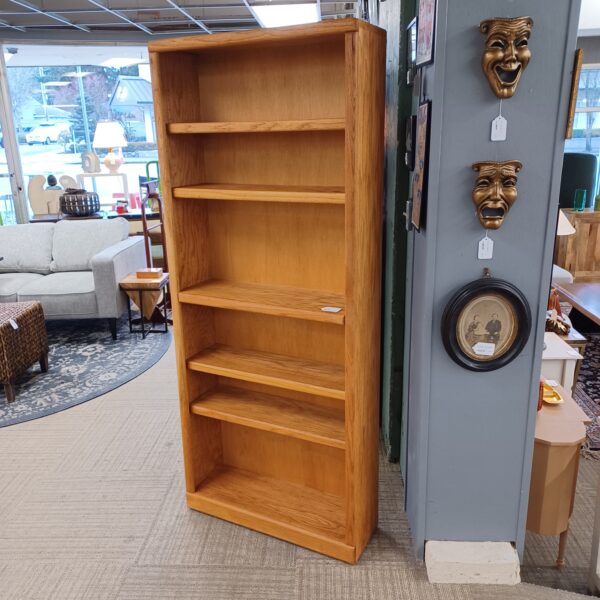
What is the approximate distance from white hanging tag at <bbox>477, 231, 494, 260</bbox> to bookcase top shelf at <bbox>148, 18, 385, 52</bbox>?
2.51 ft

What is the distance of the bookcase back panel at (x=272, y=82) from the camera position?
2037 millimetres

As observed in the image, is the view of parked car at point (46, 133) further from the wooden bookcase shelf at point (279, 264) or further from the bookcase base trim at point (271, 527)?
the bookcase base trim at point (271, 527)

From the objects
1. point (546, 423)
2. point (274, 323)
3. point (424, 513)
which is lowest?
point (424, 513)

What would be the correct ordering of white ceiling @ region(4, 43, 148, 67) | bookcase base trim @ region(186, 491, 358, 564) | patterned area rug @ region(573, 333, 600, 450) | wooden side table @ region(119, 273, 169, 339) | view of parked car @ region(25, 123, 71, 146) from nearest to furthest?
bookcase base trim @ region(186, 491, 358, 564), patterned area rug @ region(573, 333, 600, 450), wooden side table @ region(119, 273, 169, 339), white ceiling @ region(4, 43, 148, 67), view of parked car @ region(25, 123, 71, 146)

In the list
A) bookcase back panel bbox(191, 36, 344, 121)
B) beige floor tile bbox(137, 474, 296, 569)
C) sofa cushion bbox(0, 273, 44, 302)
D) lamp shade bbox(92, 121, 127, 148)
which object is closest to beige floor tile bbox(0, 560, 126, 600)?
beige floor tile bbox(137, 474, 296, 569)

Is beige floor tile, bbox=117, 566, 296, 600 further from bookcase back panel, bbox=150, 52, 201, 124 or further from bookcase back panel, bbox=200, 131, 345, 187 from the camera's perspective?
bookcase back panel, bbox=150, 52, 201, 124

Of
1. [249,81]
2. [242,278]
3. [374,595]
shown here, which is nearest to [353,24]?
[249,81]

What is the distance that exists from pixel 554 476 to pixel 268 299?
126 centimetres

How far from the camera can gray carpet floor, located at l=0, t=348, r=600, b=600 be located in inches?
81.6

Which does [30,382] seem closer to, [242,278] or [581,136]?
[242,278]

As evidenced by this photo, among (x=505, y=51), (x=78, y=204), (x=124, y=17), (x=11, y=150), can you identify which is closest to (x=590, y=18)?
(x=124, y=17)

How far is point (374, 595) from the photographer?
79.7 inches

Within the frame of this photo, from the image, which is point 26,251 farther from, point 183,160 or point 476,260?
point 476,260

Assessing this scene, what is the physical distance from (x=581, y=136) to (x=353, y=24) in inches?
267
